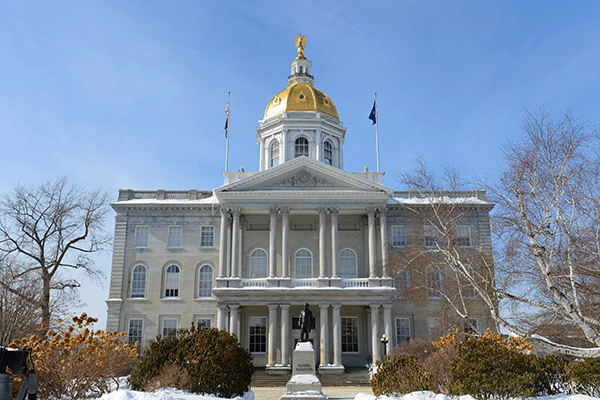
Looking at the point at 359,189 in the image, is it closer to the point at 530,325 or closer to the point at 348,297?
the point at 348,297

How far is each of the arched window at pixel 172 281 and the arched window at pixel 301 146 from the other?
14647mm

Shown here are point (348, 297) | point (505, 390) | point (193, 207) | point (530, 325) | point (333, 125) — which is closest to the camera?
point (505, 390)

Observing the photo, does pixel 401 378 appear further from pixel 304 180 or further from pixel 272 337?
pixel 304 180

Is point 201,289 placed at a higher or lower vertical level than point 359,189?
lower

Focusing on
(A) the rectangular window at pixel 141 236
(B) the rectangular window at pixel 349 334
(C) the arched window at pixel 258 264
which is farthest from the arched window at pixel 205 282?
(B) the rectangular window at pixel 349 334

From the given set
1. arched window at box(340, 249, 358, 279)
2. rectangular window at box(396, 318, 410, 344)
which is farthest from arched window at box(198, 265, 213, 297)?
rectangular window at box(396, 318, 410, 344)

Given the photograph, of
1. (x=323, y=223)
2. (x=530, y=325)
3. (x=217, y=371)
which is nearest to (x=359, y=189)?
(x=323, y=223)

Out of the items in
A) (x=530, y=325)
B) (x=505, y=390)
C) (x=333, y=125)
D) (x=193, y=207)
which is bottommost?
(x=505, y=390)

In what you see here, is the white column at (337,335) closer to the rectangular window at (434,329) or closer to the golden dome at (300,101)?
the rectangular window at (434,329)

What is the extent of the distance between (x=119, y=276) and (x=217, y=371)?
80.9 ft

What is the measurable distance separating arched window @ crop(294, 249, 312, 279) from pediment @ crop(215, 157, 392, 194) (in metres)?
5.19

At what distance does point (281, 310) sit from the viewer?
36.9m

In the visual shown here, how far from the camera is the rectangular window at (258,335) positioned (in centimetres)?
3881

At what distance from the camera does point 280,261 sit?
40.3 metres
